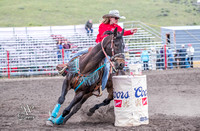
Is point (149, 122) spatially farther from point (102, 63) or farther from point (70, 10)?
point (70, 10)

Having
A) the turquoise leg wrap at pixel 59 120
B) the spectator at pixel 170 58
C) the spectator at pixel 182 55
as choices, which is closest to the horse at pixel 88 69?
the turquoise leg wrap at pixel 59 120

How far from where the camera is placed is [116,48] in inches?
218

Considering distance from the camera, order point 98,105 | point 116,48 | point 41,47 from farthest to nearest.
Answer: point 41,47 → point 98,105 → point 116,48

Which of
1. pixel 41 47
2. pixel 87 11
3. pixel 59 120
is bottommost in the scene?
pixel 59 120

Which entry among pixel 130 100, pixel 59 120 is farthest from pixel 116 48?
pixel 59 120

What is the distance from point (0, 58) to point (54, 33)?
6.87 m

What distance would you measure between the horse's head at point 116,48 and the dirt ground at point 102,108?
1248 millimetres

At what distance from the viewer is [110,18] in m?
6.61

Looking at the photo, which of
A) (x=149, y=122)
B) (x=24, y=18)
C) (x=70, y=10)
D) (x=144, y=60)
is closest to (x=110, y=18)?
(x=149, y=122)

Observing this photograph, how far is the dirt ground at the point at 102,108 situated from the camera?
19.9 ft

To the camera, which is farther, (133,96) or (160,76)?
(160,76)

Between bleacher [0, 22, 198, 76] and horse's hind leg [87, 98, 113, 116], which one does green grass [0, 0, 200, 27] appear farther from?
horse's hind leg [87, 98, 113, 116]

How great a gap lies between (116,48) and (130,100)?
105 centimetres

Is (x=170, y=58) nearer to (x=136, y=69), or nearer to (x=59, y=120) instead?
(x=136, y=69)
